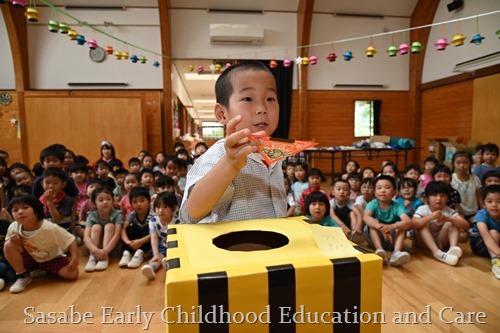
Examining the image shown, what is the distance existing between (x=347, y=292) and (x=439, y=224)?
2.71 metres

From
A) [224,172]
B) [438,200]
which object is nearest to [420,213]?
[438,200]

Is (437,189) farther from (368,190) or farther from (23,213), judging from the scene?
(23,213)

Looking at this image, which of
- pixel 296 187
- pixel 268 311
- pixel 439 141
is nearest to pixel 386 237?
pixel 296 187

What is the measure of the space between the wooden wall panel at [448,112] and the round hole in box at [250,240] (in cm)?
762

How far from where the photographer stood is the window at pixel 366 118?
8.24 m

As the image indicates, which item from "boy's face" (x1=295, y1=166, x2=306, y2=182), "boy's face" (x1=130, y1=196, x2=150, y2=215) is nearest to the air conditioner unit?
"boy's face" (x1=295, y1=166, x2=306, y2=182)

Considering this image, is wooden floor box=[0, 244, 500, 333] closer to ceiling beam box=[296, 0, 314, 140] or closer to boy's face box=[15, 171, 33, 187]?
boy's face box=[15, 171, 33, 187]

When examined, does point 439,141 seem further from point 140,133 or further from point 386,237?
point 140,133

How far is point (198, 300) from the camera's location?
0.47 metres

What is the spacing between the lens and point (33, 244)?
86.9 inches

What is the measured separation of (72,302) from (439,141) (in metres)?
7.50

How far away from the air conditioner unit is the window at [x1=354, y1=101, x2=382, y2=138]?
302 cm

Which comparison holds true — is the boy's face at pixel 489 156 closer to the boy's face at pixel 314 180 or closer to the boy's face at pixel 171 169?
the boy's face at pixel 314 180

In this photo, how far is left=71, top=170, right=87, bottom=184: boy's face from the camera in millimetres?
3594
